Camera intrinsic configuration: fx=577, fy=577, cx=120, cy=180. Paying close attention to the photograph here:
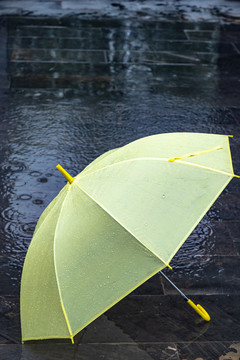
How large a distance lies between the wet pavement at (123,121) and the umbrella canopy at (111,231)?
97 centimetres

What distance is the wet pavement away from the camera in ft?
13.9

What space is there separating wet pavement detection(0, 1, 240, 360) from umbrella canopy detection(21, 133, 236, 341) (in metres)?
0.97

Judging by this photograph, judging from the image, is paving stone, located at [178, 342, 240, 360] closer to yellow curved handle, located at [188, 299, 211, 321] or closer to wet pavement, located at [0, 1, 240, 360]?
wet pavement, located at [0, 1, 240, 360]

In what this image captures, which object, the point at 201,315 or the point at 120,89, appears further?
the point at 120,89

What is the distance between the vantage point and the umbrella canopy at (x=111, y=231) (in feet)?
10.5

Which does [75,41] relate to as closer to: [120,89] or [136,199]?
[120,89]

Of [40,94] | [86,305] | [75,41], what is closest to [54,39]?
[75,41]

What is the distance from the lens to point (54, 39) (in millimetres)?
9766

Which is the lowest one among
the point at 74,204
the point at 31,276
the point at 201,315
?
the point at 201,315

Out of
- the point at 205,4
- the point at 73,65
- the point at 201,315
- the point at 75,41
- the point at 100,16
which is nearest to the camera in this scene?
the point at 201,315

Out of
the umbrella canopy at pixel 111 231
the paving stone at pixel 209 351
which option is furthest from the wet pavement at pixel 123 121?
the umbrella canopy at pixel 111 231

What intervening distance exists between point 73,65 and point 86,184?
18.2ft

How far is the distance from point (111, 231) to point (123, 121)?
4114mm

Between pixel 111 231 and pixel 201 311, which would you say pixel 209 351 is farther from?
pixel 111 231
